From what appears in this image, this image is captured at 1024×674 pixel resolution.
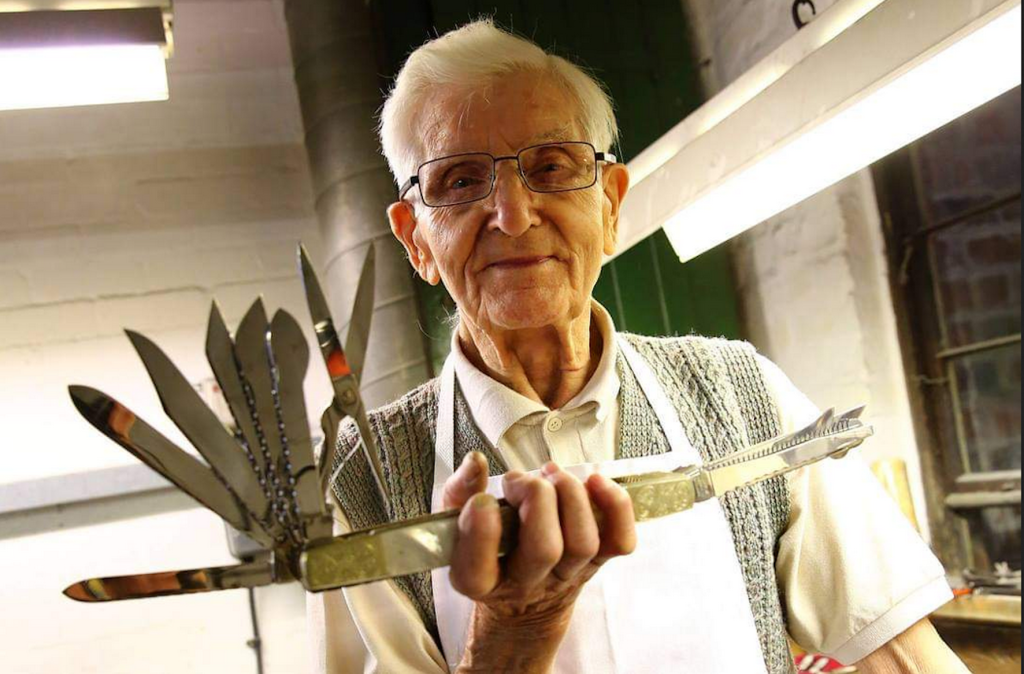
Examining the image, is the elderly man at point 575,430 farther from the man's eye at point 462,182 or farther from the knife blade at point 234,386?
the knife blade at point 234,386

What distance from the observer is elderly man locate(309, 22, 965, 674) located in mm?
751

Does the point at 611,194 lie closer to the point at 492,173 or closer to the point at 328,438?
the point at 492,173

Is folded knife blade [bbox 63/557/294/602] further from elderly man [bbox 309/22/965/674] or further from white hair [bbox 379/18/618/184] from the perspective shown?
white hair [bbox 379/18/618/184]

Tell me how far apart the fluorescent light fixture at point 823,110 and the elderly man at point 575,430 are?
5.3 inches

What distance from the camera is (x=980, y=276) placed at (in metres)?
1.69

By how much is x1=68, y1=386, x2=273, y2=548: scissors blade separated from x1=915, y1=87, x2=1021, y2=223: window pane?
59.5 inches

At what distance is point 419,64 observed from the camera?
796 mm

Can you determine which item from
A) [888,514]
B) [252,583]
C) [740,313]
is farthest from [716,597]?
[740,313]

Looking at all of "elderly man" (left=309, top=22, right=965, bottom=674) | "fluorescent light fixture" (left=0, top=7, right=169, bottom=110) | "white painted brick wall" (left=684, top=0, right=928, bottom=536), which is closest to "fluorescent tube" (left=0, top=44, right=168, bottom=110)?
"fluorescent light fixture" (left=0, top=7, right=169, bottom=110)

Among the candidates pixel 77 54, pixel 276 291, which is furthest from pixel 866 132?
pixel 276 291

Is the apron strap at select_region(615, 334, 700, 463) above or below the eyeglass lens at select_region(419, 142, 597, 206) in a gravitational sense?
below

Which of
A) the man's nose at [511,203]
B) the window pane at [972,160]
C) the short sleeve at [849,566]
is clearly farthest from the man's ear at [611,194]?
the window pane at [972,160]

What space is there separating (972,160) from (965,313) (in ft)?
0.90

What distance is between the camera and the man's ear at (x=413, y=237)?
0.83 m
